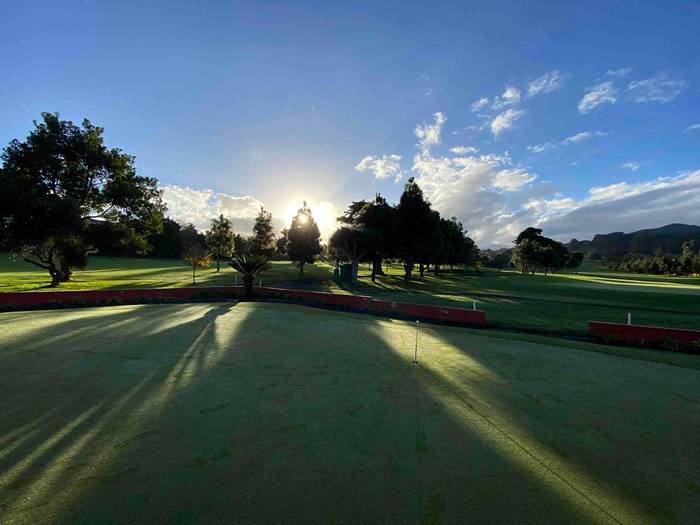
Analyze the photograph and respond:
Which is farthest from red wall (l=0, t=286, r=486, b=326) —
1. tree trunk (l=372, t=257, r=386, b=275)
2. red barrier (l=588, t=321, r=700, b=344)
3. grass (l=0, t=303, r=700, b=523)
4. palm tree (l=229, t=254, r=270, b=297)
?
tree trunk (l=372, t=257, r=386, b=275)

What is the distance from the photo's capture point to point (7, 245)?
24.0m

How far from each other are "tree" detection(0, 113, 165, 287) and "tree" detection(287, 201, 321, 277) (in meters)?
16.9

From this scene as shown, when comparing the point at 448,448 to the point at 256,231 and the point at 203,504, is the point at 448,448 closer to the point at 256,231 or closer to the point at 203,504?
the point at 203,504

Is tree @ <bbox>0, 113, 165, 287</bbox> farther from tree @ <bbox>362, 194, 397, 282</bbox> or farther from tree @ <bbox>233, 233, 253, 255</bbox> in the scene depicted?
tree @ <bbox>362, 194, 397, 282</bbox>

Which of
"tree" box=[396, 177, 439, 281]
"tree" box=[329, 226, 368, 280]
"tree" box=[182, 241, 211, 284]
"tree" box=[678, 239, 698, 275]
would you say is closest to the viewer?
"tree" box=[182, 241, 211, 284]

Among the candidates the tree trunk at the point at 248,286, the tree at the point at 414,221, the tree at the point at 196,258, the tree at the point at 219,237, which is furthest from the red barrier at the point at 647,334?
the tree at the point at 219,237

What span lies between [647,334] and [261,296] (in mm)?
18074

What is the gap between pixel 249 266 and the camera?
65.1 feet

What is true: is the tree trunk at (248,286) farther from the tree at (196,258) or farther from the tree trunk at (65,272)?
the tree trunk at (65,272)

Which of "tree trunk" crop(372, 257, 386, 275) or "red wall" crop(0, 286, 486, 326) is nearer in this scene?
"red wall" crop(0, 286, 486, 326)

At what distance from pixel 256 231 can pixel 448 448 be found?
50.1m

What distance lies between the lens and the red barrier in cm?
984

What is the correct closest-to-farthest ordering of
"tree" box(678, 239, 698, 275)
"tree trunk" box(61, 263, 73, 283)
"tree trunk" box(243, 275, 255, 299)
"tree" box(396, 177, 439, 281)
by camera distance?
"tree trunk" box(243, 275, 255, 299), "tree trunk" box(61, 263, 73, 283), "tree" box(396, 177, 439, 281), "tree" box(678, 239, 698, 275)

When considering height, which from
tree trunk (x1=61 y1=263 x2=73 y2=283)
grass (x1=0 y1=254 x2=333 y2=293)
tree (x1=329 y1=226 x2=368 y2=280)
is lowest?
grass (x1=0 y1=254 x2=333 y2=293)
